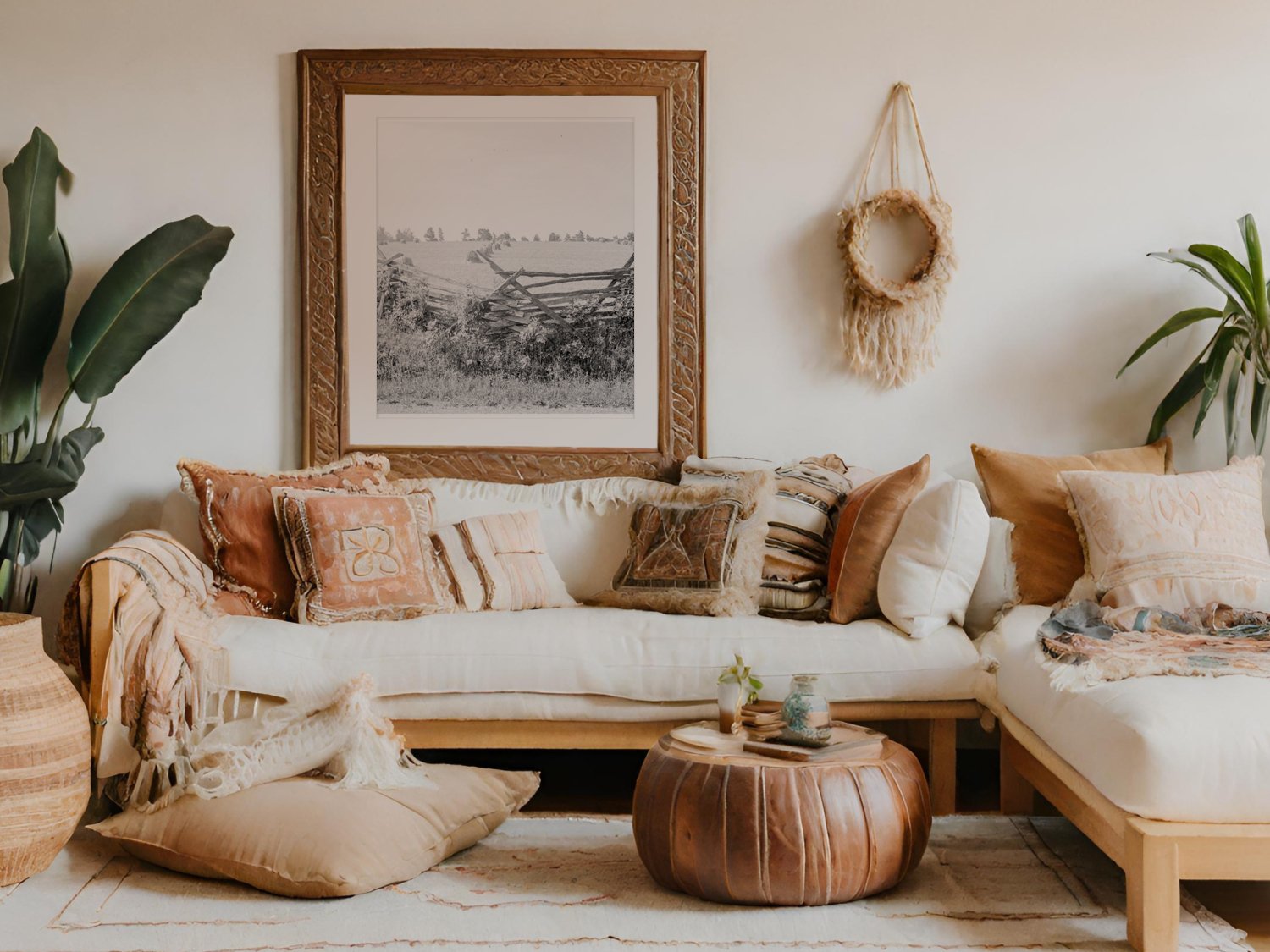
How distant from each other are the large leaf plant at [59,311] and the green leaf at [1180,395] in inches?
117

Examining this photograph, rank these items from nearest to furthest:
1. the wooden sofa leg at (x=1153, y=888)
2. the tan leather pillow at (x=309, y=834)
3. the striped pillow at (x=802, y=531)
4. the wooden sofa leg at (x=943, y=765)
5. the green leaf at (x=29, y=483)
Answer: the wooden sofa leg at (x=1153, y=888) < the tan leather pillow at (x=309, y=834) < the green leaf at (x=29, y=483) < the wooden sofa leg at (x=943, y=765) < the striped pillow at (x=802, y=531)

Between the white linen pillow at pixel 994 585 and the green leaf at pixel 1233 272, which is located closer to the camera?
the white linen pillow at pixel 994 585

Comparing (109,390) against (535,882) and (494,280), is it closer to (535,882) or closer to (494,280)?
(494,280)

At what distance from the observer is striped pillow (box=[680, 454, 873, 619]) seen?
320 cm

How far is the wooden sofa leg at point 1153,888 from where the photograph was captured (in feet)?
6.44

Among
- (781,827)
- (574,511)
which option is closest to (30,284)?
(574,511)

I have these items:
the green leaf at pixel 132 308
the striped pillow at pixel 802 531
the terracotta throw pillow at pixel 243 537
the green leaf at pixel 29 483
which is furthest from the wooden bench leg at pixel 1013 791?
the green leaf at pixel 132 308

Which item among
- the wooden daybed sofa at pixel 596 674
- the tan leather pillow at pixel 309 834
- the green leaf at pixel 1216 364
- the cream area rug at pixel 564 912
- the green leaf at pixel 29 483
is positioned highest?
the green leaf at pixel 1216 364

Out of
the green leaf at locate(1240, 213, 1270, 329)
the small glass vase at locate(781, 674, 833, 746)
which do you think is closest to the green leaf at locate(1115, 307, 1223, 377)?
the green leaf at locate(1240, 213, 1270, 329)

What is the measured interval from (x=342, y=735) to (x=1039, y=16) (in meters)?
3.05

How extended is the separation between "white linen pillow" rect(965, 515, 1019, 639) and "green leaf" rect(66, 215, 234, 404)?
2472 mm

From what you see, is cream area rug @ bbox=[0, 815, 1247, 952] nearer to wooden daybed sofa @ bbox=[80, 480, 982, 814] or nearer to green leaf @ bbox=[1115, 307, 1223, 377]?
wooden daybed sofa @ bbox=[80, 480, 982, 814]

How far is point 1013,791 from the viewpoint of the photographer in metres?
2.88

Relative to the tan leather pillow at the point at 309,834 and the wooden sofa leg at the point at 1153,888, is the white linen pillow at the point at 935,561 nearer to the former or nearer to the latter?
the wooden sofa leg at the point at 1153,888
